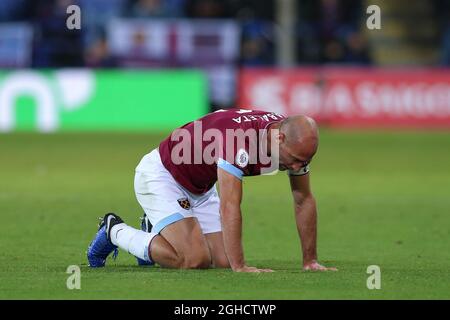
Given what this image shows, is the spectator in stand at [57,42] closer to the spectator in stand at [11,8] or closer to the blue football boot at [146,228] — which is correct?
the spectator in stand at [11,8]

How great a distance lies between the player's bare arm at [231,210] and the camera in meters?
9.02

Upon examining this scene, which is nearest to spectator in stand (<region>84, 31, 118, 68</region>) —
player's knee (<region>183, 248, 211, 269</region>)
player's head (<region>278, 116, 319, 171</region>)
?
player's knee (<region>183, 248, 211, 269</region>)

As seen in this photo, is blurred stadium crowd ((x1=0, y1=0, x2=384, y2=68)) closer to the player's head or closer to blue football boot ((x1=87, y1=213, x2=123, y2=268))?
blue football boot ((x1=87, y1=213, x2=123, y2=268))

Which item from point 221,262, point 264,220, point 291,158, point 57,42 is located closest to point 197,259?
point 221,262

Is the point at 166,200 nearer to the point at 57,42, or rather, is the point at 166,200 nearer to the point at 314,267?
the point at 314,267

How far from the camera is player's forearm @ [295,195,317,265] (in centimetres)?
960

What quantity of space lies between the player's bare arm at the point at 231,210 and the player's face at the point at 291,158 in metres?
0.38

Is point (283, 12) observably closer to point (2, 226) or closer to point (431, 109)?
point (431, 109)

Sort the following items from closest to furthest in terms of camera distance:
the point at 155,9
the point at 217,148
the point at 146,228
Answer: the point at 217,148, the point at 146,228, the point at 155,9

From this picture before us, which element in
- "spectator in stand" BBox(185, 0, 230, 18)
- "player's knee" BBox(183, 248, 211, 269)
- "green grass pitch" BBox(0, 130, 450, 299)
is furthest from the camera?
"spectator in stand" BBox(185, 0, 230, 18)

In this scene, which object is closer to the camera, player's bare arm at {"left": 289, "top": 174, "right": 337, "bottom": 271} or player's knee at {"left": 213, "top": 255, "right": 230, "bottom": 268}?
player's bare arm at {"left": 289, "top": 174, "right": 337, "bottom": 271}

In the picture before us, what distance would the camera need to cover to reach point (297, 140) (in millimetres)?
8906

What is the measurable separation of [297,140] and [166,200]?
1.60 m
